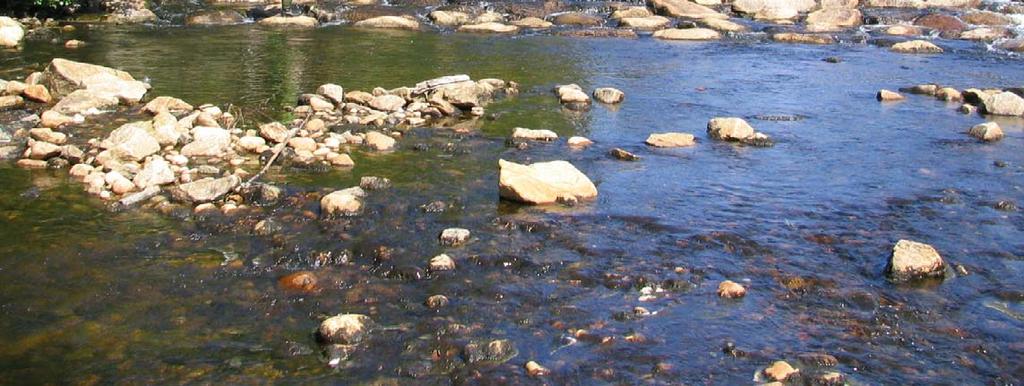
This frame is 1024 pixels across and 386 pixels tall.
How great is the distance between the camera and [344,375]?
626 cm

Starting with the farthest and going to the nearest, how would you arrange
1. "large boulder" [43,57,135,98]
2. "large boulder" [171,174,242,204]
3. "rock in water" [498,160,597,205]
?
"large boulder" [43,57,135,98], "rock in water" [498,160,597,205], "large boulder" [171,174,242,204]

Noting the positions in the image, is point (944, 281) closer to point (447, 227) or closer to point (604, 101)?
point (447, 227)

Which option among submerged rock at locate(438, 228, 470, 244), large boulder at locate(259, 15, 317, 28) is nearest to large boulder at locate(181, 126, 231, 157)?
submerged rock at locate(438, 228, 470, 244)

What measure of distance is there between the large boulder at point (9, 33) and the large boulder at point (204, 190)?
13.8m

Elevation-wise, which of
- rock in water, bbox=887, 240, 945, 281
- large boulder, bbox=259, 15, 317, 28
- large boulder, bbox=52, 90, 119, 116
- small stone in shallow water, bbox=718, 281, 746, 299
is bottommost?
large boulder, bbox=259, 15, 317, 28

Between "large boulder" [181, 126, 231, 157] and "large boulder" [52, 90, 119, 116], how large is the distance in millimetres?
2642

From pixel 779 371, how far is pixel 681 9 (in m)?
24.5

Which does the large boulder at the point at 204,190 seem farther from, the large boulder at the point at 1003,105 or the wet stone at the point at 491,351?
the large boulder at the point at 1003,105

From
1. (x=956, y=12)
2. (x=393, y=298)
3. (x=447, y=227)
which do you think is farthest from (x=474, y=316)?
(x=956, y=12)

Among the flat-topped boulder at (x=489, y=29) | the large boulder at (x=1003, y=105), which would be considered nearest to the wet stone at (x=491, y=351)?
the large boulder at (x=1003, y=105)

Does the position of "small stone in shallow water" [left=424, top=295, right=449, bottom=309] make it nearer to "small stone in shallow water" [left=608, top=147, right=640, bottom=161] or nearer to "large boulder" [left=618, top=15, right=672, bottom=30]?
"small stone in shallow water" [left=608, top=147, right=640, bottom=161]

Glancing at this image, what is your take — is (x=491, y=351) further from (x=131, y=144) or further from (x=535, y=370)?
(x=131, y=144)

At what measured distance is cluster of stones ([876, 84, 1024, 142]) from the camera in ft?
45.0

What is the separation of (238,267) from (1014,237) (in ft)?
24.6
